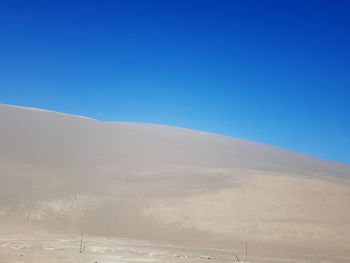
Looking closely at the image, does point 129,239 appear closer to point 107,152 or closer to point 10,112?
point 107,152

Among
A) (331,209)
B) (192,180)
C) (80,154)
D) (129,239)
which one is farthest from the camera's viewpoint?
(80,154)

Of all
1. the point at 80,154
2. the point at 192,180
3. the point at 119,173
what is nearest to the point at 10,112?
the point at 80,154

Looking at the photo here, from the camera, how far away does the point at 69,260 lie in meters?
14.6

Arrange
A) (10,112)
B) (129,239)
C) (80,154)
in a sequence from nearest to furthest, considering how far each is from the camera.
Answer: (129,239) < (80,154) < (10,112)

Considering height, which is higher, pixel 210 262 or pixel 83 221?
pixel 83 221

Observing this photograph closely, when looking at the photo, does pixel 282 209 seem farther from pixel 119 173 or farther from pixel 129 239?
pixel 119 173

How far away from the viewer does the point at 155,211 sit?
79.9 ft

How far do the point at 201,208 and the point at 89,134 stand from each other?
116 ft

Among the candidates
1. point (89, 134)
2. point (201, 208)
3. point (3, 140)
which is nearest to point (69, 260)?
point (201, 208)

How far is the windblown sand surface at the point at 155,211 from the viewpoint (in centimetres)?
1770

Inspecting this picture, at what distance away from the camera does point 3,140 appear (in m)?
44.4

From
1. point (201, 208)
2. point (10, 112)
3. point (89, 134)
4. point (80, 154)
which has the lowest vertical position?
point (201, 208)

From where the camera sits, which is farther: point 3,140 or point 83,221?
point 3,140

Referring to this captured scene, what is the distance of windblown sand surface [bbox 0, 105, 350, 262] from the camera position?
17703 mm
